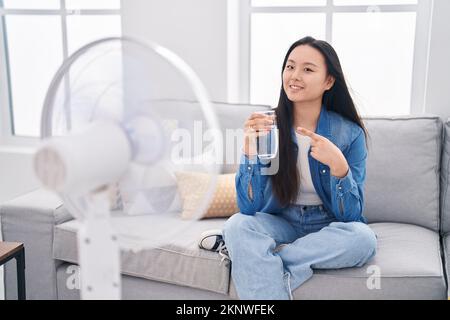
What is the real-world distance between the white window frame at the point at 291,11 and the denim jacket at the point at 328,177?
77cm

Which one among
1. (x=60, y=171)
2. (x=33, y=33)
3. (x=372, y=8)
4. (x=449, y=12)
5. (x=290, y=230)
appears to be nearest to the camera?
(x=60, y=171)

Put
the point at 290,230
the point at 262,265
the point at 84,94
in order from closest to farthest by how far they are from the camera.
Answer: the point at 84,94, the point at 262,265, the point at 290,230

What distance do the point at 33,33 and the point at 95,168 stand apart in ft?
8.98

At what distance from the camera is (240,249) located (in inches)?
70.9

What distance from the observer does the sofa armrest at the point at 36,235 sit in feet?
7.18

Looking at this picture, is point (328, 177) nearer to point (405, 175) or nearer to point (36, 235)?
point (405, 175)

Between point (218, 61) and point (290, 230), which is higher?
point (218, 61)

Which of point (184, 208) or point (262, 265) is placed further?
point (262, 265)

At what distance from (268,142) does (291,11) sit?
1.21 meters
